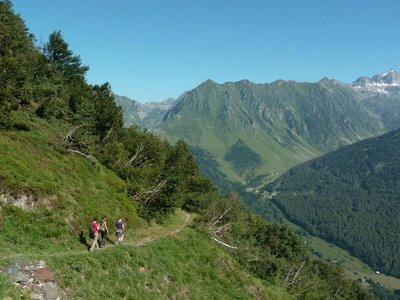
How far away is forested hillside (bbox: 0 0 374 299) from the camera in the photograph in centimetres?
2820

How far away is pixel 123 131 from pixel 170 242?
118ft

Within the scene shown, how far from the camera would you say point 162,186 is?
56344 mm

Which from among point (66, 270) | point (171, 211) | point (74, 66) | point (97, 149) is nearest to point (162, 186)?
point (171, 211)

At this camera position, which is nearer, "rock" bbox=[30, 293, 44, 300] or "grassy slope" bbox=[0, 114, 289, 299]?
"rock" bbox=[30, 293, 44, 300]

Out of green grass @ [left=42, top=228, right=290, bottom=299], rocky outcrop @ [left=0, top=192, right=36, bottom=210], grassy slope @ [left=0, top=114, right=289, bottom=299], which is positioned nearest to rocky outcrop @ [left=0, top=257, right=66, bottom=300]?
grassy slope @ [left=0, top=114, right=289, bottom=299]

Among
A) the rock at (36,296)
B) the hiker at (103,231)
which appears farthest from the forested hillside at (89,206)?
the hiker at (103,231)

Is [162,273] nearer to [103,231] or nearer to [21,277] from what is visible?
[103,231]

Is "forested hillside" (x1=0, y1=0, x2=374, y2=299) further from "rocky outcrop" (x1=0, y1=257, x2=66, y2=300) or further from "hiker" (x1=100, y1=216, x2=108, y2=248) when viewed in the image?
"hiker" (x1=100, y1=216, x2=108, y2=248)

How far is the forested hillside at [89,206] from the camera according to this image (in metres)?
28.2

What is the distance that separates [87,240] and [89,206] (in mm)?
6258

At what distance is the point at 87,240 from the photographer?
34156 mm

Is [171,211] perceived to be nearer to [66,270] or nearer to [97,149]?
[97,149]

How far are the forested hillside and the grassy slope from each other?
115 mm

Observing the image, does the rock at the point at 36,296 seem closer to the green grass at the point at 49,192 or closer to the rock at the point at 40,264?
the rock at the point at 40,264
